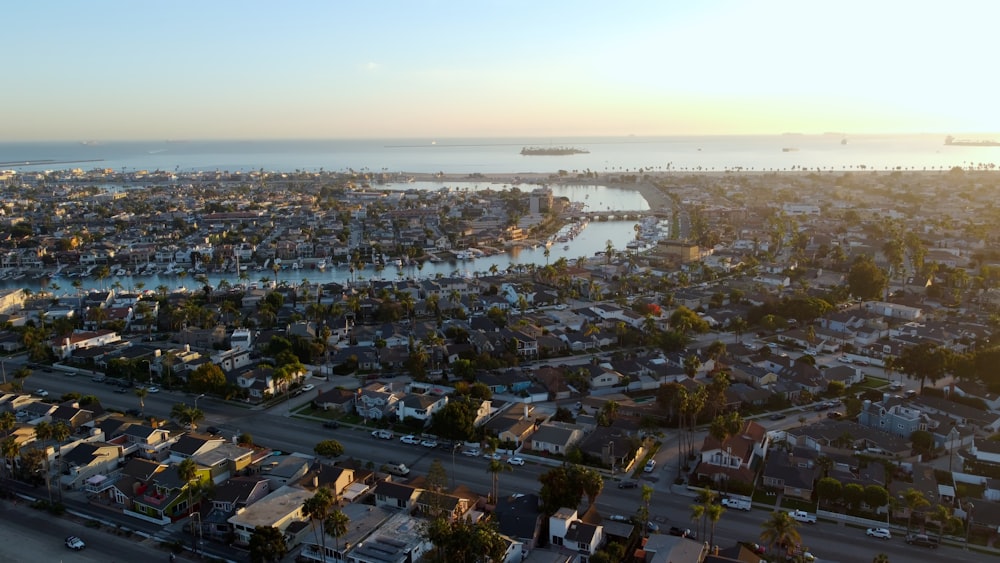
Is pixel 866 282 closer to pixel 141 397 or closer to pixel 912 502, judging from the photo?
pixel 912 502

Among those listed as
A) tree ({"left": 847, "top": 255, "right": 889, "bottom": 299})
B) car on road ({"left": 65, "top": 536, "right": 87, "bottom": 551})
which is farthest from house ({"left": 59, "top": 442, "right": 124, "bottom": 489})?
tree ({"left": 847, "top": 255, "right": 889, "bottom": 299})

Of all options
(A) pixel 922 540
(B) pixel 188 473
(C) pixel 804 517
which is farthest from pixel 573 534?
(B) pixel 188 473

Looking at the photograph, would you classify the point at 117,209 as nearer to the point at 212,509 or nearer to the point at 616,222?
the point at 616,222

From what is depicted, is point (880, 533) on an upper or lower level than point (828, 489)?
lower

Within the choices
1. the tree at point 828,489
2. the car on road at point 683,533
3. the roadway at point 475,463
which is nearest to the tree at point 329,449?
the roadway at point 475,463

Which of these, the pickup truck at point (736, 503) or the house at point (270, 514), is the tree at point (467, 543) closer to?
the house at point (270, 514)
